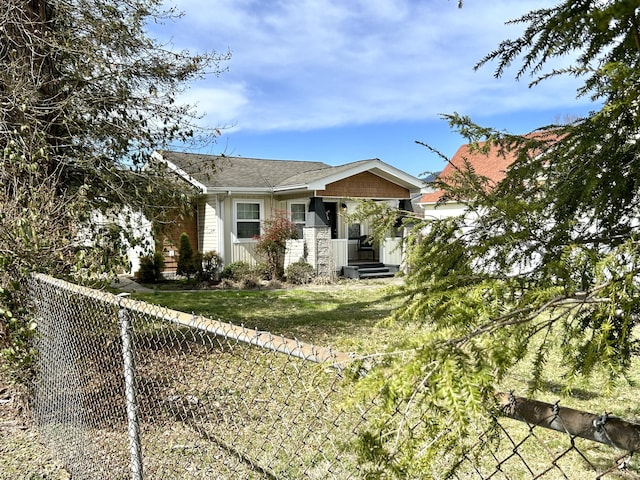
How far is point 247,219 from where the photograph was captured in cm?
1597

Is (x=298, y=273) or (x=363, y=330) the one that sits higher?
(x=298, y=273)

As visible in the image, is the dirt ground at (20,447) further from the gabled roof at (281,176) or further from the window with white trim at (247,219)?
the window with white trim at (247,219)

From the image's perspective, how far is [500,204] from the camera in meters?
1.67

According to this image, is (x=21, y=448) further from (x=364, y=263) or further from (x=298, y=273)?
(x=364, y=263)

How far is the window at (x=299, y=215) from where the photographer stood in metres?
16.3

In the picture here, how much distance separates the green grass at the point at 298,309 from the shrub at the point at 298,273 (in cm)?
129

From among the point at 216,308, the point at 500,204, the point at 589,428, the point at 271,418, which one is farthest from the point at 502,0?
the point at 216,308

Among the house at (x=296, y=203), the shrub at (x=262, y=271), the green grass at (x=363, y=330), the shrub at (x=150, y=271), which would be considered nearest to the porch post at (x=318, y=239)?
the house at (x=296, y=203)

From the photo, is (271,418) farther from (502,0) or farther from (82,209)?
(502,0)

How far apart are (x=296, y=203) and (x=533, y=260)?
14466mm

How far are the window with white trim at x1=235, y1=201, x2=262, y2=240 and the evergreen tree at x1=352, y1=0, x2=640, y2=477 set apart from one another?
43.8 feet

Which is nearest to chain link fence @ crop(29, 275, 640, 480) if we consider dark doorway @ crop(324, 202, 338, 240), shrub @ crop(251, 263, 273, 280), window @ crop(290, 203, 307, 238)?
shrub @ crop(251, 263, 273, 280)

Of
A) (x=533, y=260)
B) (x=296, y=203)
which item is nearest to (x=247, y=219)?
(x=296, y=203)

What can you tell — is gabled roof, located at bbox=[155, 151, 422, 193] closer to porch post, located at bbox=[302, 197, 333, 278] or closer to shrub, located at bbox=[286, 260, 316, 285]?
porch post, located at bbox=[302, 197, 333, 278]
